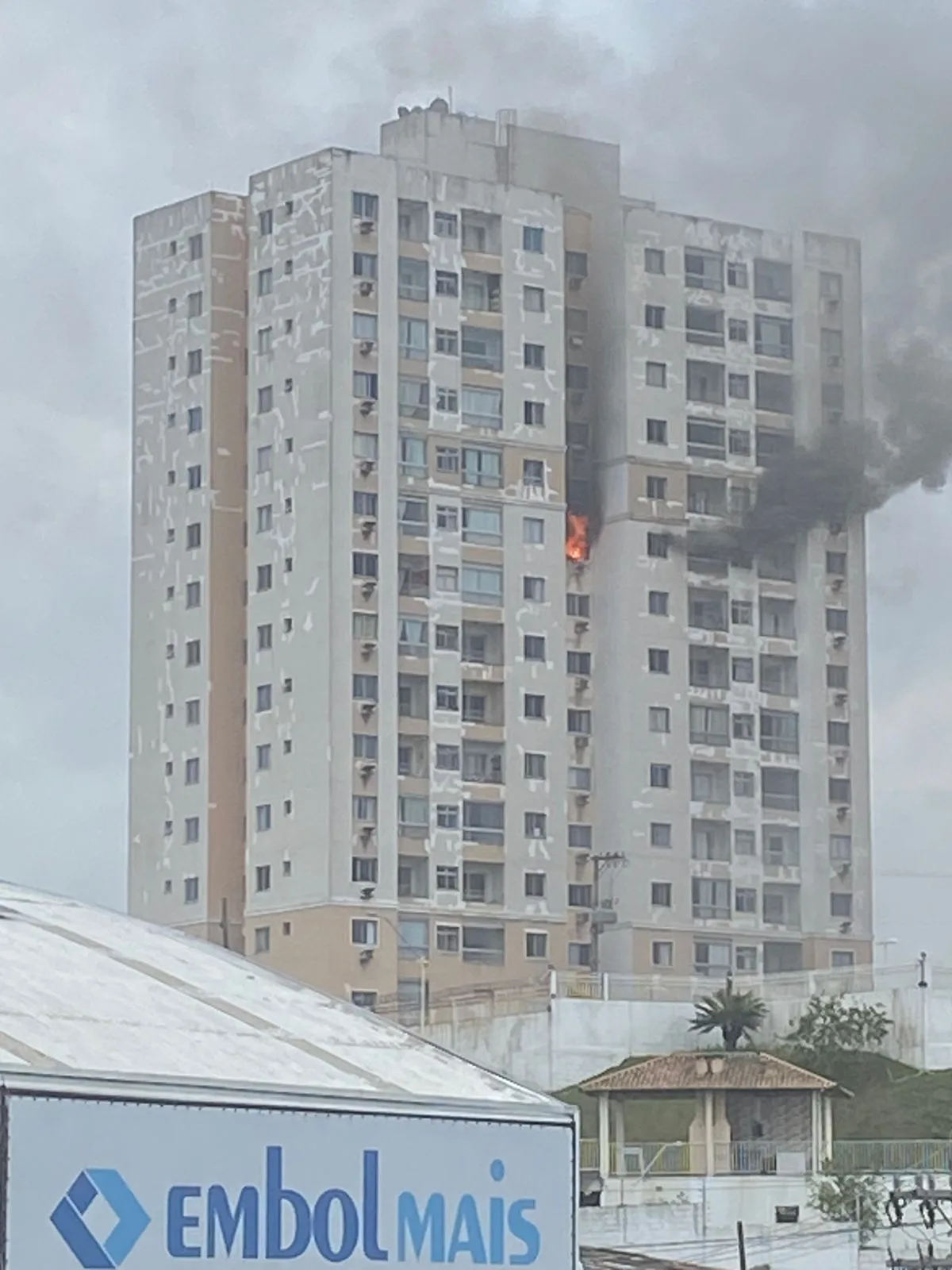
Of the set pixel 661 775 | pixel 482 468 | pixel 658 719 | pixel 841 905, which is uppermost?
pixel 482 468

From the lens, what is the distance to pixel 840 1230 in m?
46.8

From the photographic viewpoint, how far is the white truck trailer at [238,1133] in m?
14.1

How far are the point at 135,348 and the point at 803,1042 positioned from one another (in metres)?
33.0

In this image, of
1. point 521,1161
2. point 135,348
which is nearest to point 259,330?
point 135,348

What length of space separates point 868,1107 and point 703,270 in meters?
32.1

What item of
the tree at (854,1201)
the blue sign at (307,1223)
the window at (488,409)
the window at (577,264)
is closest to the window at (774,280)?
the window at (577,264)

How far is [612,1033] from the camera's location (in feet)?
213

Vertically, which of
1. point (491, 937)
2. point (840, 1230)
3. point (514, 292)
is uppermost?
point (514, 292)

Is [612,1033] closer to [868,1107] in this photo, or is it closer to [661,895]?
[868,1107]

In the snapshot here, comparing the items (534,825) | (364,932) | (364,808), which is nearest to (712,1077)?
(364,932)

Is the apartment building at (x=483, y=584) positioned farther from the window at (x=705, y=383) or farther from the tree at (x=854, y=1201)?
the tree at (x=854, y=1201)

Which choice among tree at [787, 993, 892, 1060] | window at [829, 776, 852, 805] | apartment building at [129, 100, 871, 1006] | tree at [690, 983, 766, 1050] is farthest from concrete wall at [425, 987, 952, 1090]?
window at [829, 776, 852, 805]

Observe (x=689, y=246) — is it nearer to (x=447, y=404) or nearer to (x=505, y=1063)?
(x=447, y=404)

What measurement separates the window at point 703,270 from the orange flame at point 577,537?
8.04 meters
